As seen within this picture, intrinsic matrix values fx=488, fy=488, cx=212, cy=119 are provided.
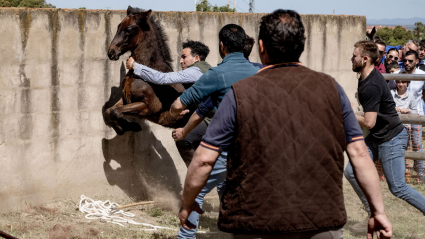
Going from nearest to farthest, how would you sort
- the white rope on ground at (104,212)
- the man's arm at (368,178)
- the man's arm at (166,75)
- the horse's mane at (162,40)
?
the man's arm at (368,178) < the man's arm at (166,75) < the white rope on ground at (104,212) < the horse's mane at (162,40)

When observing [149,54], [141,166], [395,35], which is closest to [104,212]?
[141,166]

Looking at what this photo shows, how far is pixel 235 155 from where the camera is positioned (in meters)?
2.63

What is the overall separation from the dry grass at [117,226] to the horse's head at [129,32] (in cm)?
200

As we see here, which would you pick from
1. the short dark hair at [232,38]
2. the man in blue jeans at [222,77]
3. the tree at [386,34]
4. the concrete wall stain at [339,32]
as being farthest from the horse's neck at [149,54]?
Result: the tree at [386,34]

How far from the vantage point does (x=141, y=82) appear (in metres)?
6.11

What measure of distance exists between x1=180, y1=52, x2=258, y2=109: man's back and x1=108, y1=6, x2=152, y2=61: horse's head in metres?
1.87

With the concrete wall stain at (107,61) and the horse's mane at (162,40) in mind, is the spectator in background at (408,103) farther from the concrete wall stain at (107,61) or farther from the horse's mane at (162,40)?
the concrete wall stain at (107,61)

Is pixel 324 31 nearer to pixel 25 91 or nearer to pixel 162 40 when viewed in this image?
pixel 162 40

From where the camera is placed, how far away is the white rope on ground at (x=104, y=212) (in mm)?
5859

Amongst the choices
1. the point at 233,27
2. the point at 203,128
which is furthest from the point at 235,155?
the point at 203,128

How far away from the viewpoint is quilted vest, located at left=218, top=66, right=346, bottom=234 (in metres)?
2.52

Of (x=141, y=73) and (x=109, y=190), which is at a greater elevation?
(x=141, y=73)

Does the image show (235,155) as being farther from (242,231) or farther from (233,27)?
(233,27)

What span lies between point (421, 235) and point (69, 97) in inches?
181
